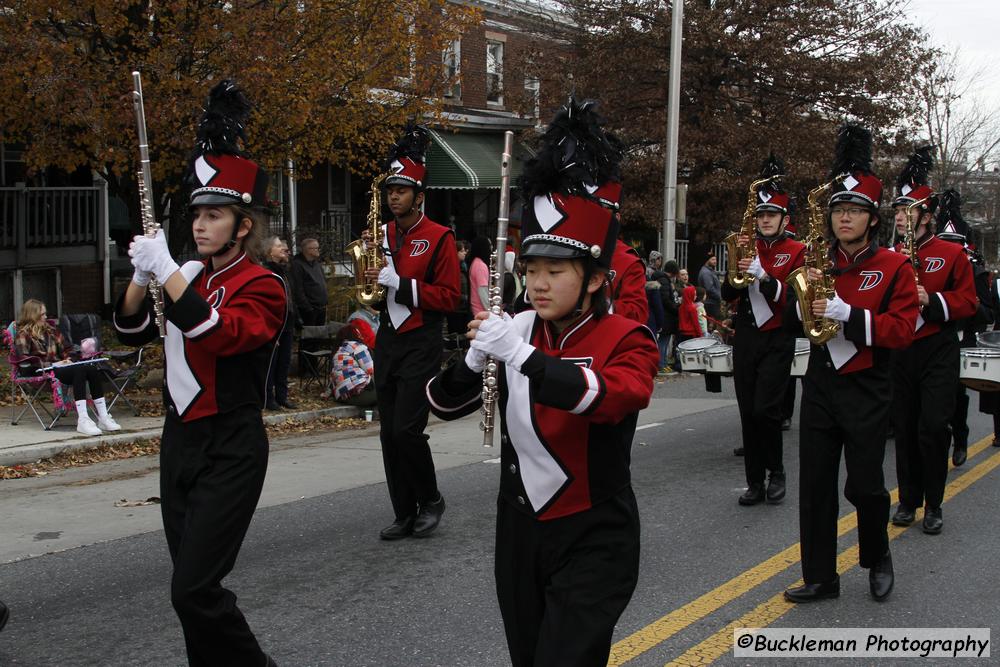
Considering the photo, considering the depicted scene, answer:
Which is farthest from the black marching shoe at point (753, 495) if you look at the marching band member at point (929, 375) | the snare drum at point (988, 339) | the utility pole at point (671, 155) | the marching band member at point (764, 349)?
the utility pole at point (671, 155)

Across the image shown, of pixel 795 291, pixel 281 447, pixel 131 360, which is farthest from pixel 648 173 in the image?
pixel 795 291

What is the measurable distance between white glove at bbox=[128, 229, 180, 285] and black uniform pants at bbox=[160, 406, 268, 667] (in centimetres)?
57

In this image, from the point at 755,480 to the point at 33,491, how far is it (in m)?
5.54

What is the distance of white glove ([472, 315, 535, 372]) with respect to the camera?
3.38 meters

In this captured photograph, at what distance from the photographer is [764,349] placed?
8.12m

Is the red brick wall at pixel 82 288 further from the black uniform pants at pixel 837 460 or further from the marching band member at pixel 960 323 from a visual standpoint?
the black uniform pants at pixel 837 460

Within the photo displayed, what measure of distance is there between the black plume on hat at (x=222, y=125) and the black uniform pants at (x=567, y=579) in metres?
1.92

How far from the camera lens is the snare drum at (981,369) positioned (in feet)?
28.0

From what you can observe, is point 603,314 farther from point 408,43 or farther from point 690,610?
point 408,43

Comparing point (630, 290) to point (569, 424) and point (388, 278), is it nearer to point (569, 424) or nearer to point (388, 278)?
point (388, 278)

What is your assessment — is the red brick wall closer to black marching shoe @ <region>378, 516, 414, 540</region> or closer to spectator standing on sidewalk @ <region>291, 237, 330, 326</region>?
spectator standing on sidewalk @ <region>291, 237, 330, 326</region>

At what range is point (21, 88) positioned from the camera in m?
12.3

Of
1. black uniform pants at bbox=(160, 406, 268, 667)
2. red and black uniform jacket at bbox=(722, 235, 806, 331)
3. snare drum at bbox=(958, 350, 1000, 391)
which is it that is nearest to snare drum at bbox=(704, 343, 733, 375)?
red and black uniform jacket at bbox=(722, 235, 806, 331)

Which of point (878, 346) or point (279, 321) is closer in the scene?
point (279, 321)
